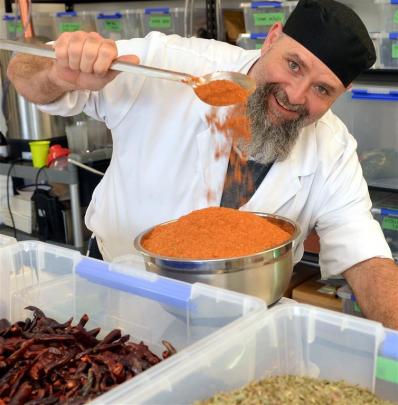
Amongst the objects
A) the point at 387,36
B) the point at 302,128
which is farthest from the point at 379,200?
the point at 302,128

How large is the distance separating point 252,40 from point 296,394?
1879mm

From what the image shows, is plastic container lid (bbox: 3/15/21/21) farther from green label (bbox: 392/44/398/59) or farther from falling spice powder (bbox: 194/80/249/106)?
falling spice powder (bbox: 194/80/249/106)

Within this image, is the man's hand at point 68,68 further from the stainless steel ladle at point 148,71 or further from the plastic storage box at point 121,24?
A: the plastic storage box at point 121,24

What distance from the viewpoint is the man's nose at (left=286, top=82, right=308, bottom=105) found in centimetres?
144

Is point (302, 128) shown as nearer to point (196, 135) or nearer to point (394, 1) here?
point (196, 135)

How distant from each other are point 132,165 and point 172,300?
721mm

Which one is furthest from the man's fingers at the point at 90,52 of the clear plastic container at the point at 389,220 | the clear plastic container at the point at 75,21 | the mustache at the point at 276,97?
the clear plastic container at the point at 75,21

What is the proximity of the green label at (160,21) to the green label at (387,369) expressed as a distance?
2170mm

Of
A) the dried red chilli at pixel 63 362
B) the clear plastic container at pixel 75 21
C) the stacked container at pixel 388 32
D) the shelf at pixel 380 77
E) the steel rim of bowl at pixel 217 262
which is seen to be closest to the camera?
the dried red chilli at pixel 63 362

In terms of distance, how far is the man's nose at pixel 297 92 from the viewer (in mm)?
1441

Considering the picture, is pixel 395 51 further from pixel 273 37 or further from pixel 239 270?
Answer: pixel 239 270

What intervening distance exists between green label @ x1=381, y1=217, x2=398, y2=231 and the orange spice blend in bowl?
4.49ft

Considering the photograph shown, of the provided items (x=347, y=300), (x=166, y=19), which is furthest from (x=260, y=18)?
(x=347, y=300)

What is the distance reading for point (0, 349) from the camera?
98 cm
